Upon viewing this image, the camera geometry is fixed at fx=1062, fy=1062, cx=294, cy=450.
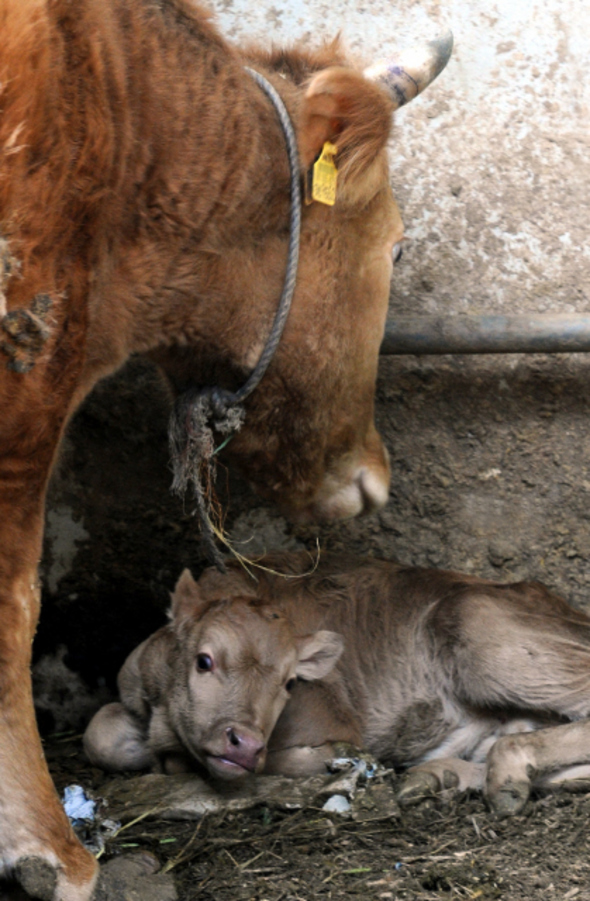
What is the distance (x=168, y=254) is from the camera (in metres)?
3.03

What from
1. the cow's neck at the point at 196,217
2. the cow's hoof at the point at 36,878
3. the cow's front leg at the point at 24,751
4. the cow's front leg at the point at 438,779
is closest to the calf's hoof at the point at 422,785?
the cow's front leg at the point at 438,779

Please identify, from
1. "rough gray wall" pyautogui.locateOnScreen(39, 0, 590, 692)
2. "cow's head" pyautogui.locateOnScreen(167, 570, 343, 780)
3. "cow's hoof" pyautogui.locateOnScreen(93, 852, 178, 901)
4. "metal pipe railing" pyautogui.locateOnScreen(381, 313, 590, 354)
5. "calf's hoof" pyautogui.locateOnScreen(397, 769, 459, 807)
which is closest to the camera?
"cow's hoof" pyautogui.locateOnScreen(93, 852, 178, 901)

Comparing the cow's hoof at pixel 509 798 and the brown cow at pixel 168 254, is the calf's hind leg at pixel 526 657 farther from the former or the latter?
the brown cow at pixel 168 254

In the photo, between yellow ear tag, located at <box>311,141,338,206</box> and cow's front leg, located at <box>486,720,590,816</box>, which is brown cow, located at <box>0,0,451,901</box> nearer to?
yellow ear tag, located at <box>311,141,338,206</box>

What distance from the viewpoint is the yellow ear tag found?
3250mm

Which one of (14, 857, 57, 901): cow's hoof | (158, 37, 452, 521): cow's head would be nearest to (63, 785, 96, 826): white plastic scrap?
(14, 857, 57, 901): cow's hoof

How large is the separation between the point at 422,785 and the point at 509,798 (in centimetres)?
35

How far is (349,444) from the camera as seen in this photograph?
385 cm

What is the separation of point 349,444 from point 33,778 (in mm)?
1721

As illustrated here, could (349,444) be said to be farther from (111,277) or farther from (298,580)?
(111,277)

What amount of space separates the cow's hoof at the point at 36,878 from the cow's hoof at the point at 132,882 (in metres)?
0.15

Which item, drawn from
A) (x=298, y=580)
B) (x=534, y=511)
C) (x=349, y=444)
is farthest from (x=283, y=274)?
(x=534, y=511)

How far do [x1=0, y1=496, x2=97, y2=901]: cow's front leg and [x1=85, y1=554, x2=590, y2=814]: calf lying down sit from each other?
2.81 ft

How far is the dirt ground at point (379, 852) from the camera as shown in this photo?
108 inches
